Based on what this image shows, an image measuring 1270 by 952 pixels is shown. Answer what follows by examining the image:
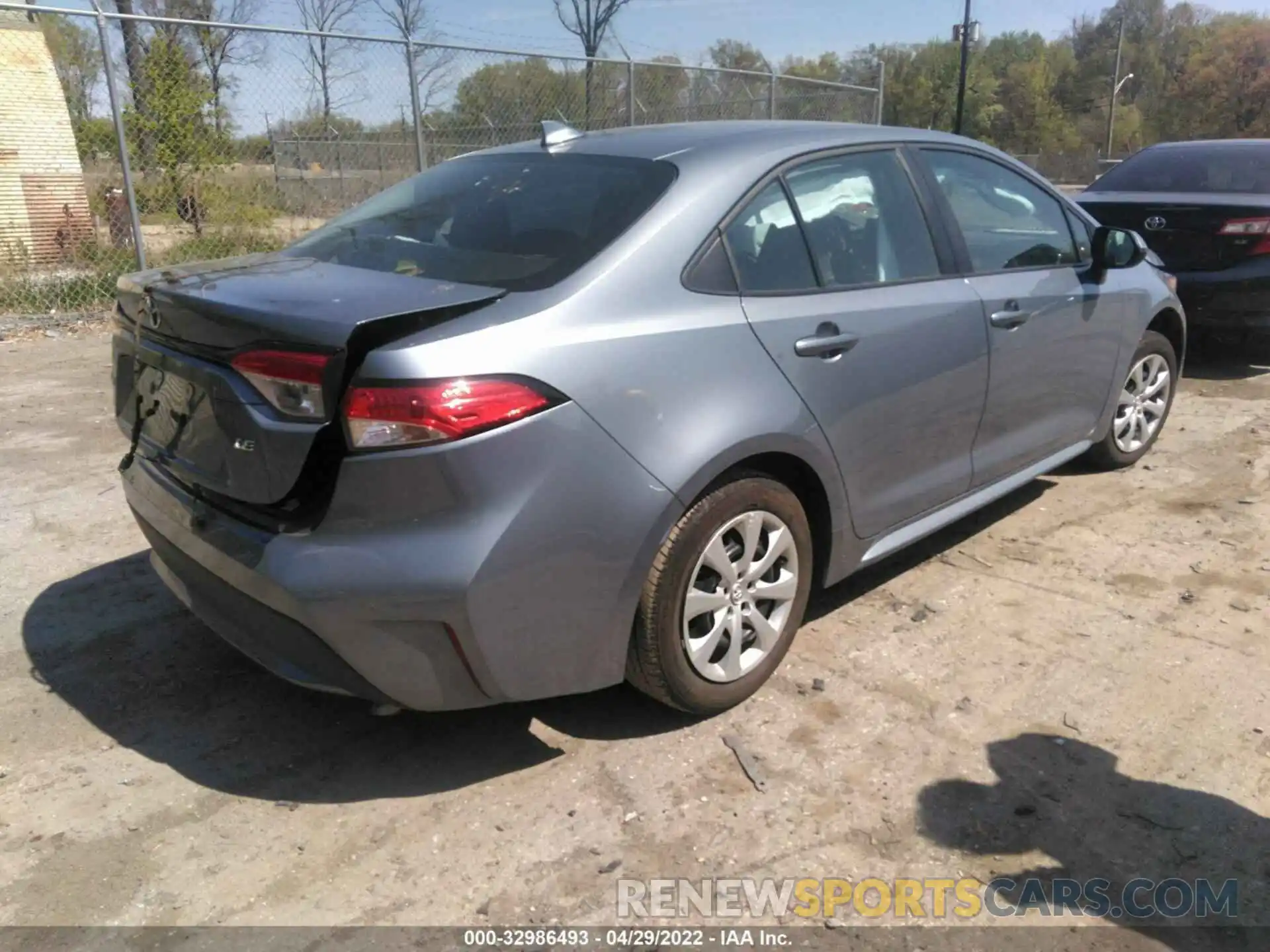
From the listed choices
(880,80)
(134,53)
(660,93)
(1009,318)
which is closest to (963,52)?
(880,80)

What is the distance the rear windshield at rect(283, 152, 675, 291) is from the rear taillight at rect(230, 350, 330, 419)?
1.68 ft

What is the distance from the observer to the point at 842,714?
9.89 ft

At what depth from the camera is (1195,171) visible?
752 cm

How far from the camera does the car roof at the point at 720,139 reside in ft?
10.1

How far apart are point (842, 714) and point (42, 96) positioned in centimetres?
1561

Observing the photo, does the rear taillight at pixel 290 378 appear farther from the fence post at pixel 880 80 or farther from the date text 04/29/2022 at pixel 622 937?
the fence post at pixel 880 80

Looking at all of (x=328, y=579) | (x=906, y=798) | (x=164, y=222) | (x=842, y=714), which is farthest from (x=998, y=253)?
(x=164, y=222)

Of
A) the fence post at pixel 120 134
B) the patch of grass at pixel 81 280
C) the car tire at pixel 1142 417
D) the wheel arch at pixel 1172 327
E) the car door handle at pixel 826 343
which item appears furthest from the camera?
the patch of grass at pixel 81 280

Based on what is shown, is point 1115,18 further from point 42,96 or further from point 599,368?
point 599,368

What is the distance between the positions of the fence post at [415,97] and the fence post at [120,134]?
2.55 m

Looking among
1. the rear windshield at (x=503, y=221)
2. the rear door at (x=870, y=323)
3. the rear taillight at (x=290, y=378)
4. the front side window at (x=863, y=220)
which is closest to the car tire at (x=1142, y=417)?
the rear door at (x=870, y=323)

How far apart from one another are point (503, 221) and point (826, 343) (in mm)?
1032

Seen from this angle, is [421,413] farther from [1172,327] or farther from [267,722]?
[1172,327]

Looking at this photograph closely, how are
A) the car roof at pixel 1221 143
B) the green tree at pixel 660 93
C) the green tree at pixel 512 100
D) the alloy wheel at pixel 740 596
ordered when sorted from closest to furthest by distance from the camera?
the alloy wheel at pixel 740 596, the car roof at pixel 1221 143, the green tree at pixel 512 100, the green tree at pixel 660 93
